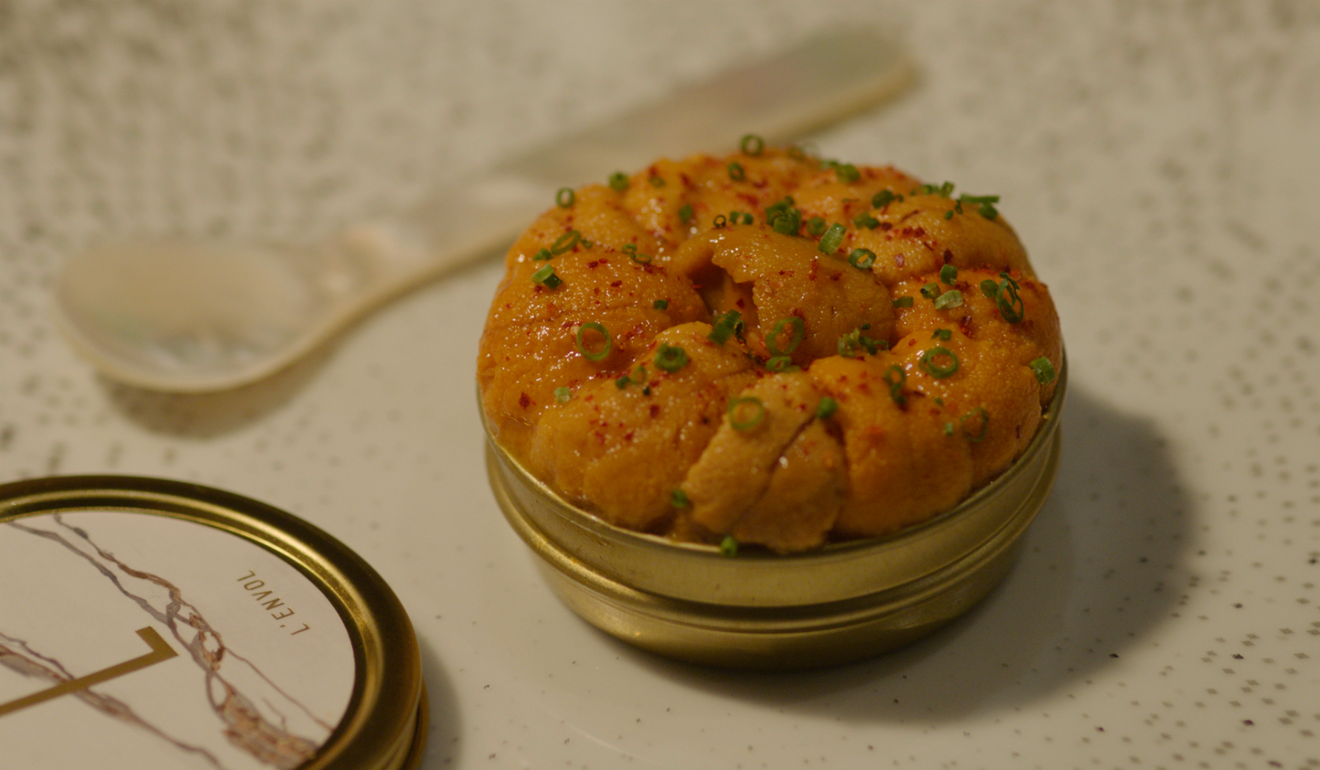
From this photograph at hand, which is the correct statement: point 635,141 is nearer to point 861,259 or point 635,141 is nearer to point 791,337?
point 861,259

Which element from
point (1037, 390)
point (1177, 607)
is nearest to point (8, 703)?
point (1037, 390)

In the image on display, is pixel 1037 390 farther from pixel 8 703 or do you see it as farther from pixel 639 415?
pixel 8 703

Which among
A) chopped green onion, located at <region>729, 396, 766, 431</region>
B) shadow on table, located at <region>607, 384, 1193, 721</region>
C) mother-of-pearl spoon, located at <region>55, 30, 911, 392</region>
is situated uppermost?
chopped green onion, located at <region>729, 396, 766, 431</region>

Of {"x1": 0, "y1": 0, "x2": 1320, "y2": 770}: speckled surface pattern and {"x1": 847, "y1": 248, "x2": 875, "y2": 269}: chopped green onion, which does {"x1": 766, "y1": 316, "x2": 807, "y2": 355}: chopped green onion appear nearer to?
{"x1": 847, "y1": 248, "x2": 875, "y2": 269}: chopped green onion

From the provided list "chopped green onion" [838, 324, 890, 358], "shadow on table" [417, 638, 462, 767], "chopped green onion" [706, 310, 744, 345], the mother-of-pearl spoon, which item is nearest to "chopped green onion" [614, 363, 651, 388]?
"chopped green onion" [706, 310, 744, 345]

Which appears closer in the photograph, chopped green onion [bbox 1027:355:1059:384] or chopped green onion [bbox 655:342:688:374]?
chopped green onion [bbox 655:342:688:374]

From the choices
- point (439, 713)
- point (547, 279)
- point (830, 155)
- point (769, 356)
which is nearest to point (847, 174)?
point (769, 356)

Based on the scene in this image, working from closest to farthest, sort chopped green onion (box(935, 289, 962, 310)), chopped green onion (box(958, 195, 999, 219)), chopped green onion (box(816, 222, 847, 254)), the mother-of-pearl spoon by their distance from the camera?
1. chopped green onion (box(935, 289, 962, 310))
2. chopped green onion (box(816, 222, 847, 254))
3. chopped green onion (box(958, 195, 999, 219))
4. the mother-of-pearl spoon
